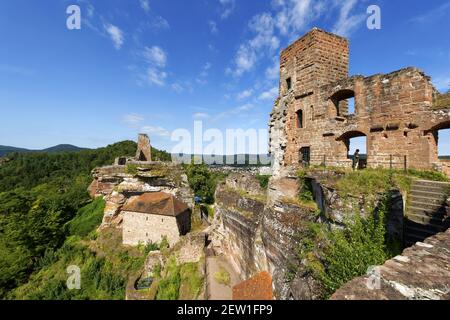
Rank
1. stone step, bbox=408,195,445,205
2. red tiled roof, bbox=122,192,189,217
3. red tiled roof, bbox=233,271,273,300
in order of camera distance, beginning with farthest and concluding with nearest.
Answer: red tiled roof, bbox=122,192,189,217 < red tiled roof, bbox=233,271,273,300 < stone step, bbox=408,195,445,205

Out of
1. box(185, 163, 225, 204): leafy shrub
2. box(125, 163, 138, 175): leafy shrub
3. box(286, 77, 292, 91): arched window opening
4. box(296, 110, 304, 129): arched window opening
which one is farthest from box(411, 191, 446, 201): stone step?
box(185, 163, 225, 204): leafy shrub

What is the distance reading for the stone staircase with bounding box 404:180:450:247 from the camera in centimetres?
517

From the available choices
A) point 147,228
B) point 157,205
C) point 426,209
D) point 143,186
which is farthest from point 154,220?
point 426,209

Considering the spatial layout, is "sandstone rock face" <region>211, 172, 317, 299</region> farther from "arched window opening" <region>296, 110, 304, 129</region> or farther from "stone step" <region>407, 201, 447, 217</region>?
"arched window opening" <region>296, 110, 304, 129</region>

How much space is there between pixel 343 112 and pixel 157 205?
52.1ft

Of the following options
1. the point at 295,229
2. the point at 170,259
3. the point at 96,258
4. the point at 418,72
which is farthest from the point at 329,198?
the point at 96,258

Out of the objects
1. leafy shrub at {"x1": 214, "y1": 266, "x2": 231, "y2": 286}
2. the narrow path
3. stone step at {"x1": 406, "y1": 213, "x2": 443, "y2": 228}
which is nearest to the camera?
stone step at {"x1": 406, "y1": 213, "x2": 443, "y2": 228}

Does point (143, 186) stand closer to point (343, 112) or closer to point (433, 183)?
point (343, 112)

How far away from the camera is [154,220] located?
746 inches

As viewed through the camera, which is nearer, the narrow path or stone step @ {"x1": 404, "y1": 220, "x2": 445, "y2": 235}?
stone step @ {"x1": 404, "y1": 220, "x2": 445, "y2": 235}

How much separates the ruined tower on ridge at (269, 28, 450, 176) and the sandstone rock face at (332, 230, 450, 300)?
7.58 metres

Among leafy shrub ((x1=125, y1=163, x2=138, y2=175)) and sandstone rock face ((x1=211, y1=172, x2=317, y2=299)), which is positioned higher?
leafy shrub ((x1=125, y1=163, x2=138, y2=175))

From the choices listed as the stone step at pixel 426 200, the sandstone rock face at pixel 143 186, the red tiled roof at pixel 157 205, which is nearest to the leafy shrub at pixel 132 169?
the sandstone rock face at pixel 143 186
